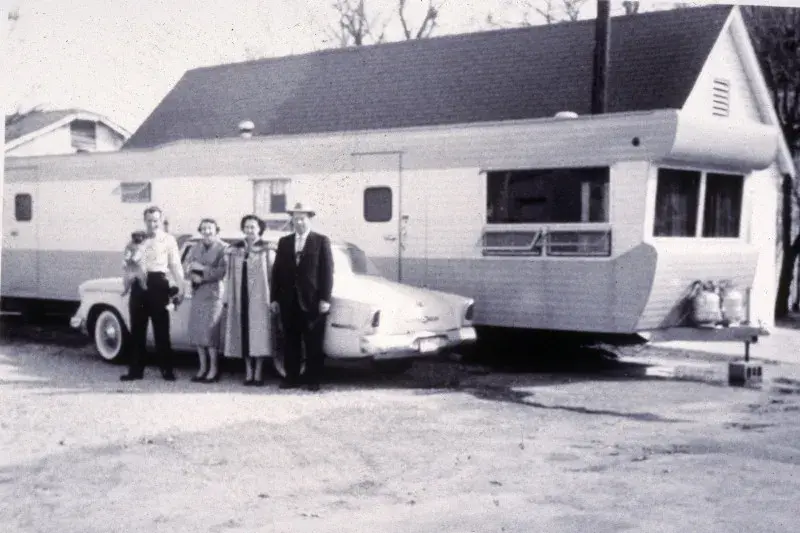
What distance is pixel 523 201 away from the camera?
932cm

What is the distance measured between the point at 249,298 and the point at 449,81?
9888 millimetres

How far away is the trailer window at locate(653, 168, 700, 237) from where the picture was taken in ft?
28.9

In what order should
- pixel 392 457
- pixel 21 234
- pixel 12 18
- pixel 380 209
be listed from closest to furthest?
pixel 12 18, pixel 392 457, pixel 380 209, pixel 21 234

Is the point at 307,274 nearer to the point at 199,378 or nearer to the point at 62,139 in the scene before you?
the point at 199,378

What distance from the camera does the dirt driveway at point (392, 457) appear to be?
15.1ft

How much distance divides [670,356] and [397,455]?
6.13 m

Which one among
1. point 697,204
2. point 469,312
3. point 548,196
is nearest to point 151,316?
point 469,312

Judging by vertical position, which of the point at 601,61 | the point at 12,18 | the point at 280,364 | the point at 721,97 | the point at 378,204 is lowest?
the point at 280,364

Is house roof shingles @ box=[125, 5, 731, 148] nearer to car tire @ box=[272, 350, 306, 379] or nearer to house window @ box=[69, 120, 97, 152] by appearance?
house window @ box=[69, 120, 97, 152]

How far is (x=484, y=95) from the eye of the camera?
1688 cm

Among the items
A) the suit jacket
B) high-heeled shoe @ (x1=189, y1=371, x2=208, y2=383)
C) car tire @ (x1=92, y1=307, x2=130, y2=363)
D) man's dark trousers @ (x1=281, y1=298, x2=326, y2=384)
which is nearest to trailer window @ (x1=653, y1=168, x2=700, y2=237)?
the suit jacket

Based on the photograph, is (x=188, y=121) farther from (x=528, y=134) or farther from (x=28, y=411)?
(x=28, y=411)

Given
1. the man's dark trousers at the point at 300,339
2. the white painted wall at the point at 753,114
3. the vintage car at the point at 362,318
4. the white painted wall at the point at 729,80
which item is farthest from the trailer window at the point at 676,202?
the white painted wall at the point at 729,80

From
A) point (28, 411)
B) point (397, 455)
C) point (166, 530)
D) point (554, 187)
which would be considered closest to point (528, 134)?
point (554, 187)
